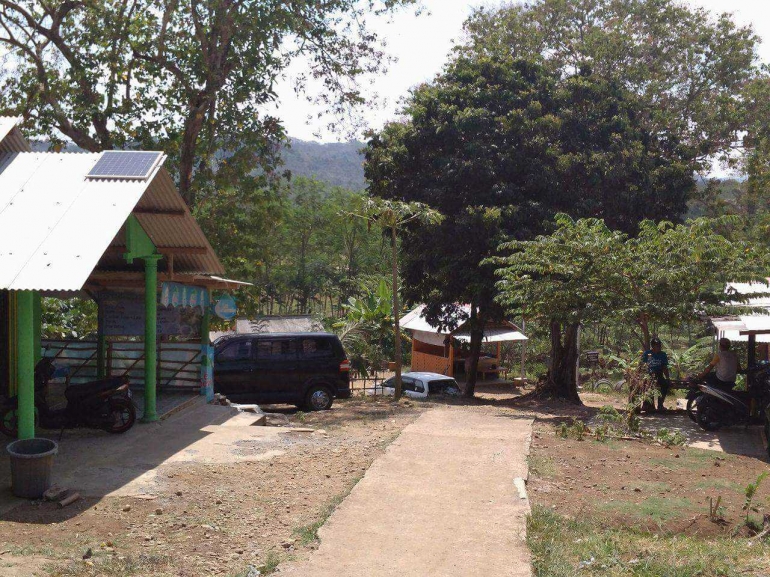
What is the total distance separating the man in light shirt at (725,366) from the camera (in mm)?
11996

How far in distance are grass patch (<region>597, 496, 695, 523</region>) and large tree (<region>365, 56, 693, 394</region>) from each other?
412 inches

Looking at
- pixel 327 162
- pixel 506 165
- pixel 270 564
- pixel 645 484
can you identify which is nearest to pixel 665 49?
pixel 506 165

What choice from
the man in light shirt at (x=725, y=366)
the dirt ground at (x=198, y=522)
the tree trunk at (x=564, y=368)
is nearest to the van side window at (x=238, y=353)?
the dirt ground at (x=198, y=522)

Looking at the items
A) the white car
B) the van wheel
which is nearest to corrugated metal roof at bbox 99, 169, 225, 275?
the van wheel

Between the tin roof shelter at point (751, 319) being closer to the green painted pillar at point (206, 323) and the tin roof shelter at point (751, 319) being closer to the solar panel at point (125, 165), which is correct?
the solar panel at point (125, 165)

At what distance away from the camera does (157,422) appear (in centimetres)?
1121

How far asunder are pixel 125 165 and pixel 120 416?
3522mm

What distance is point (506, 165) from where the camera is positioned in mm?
19219

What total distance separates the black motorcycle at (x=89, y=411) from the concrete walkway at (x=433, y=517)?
12.4 ft

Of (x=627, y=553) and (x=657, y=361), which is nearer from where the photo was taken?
(x=627, y=553)

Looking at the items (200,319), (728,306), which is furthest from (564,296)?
(200,319)

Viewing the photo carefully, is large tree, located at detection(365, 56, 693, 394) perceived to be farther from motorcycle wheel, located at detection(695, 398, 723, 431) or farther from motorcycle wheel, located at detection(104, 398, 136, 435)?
motorcycle wheel, located at detection(104, 398, 136, 435)

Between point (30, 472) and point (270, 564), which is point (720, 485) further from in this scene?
point (30, 472)

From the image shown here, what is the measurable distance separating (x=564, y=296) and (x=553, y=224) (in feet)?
12.4
